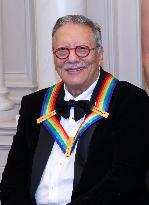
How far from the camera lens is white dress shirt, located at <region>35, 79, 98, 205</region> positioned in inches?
88.1

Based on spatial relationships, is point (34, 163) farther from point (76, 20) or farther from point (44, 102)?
point (76, 20)

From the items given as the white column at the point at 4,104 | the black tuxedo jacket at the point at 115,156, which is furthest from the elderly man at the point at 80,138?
the white column at the point at 4,104

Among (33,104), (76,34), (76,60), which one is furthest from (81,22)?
(33,104)

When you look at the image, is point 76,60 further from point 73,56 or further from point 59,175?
point 59,175

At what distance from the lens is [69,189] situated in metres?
2.23

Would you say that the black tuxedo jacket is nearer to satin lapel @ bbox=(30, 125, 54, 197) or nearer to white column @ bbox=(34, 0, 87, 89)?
satin lapel @ bbox=(30, 125, 54, 197)

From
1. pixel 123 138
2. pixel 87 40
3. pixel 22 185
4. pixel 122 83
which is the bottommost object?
pixel 22 185

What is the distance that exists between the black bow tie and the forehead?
258 mm

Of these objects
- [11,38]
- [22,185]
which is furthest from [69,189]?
[11,38]

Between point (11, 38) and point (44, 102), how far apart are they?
1.84 meters

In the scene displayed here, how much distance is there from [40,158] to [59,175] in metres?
0.13

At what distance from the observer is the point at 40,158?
2.32m

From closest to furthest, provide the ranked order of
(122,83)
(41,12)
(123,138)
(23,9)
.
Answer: (123,138), (122,83), (41,12), (23,9)

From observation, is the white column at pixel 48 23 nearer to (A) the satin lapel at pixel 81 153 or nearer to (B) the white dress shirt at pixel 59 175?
(B) the white dress shirt at pixel 59 175
